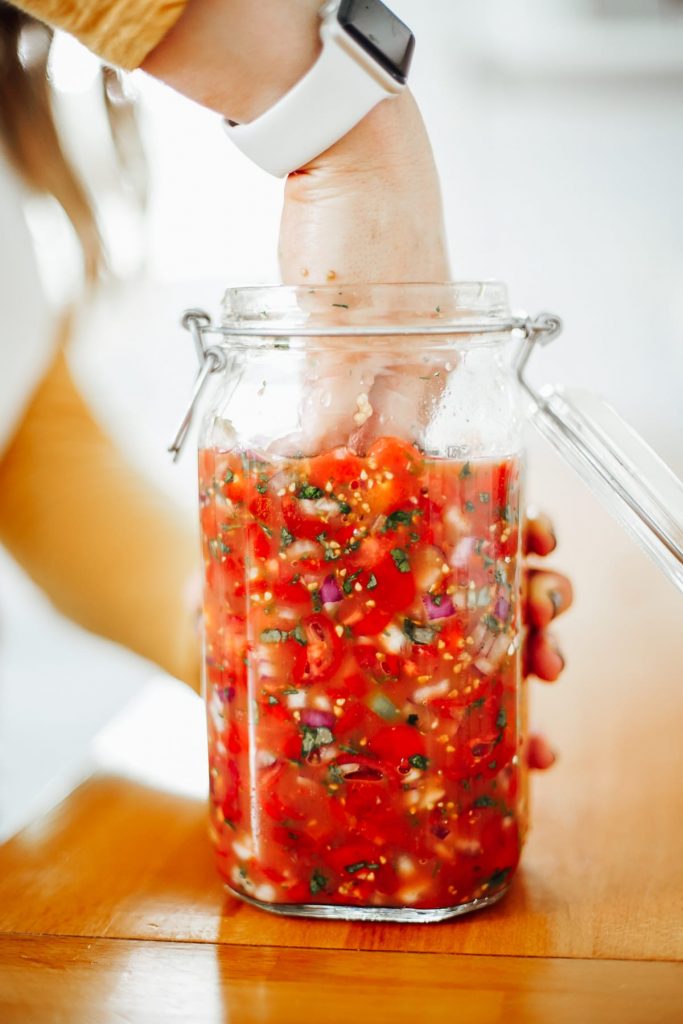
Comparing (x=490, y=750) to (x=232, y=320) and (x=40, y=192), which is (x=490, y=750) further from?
(x=40, y=192)

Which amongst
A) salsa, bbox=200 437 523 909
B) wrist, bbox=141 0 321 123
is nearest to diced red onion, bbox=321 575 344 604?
salsa, bbox=200 437 523 909

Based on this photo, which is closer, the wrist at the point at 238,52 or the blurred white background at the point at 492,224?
the wrist at the point at 238,52

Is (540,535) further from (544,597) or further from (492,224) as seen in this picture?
(492,224)

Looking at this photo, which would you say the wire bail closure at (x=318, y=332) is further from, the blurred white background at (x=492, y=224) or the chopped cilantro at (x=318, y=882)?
the blurred white background at (x=492, y=224)

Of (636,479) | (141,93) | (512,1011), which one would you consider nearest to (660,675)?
(636,479)

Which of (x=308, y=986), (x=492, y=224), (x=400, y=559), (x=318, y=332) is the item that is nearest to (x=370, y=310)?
(x=318, y=332)

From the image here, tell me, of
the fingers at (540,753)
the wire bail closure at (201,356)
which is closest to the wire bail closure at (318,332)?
the wire bail closure at (201,356)
